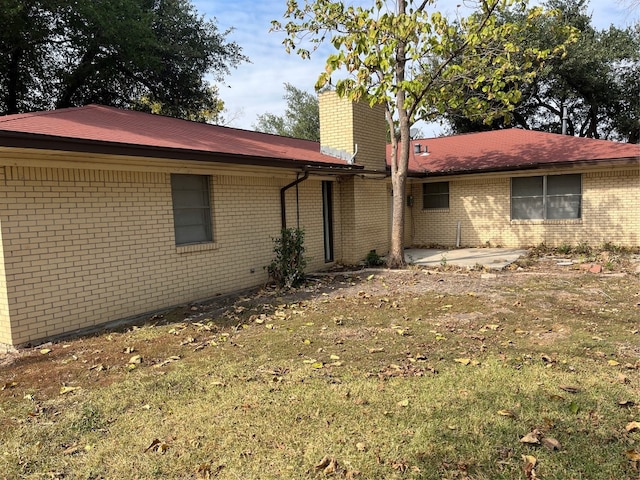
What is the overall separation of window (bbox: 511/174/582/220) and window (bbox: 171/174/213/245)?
402 inches

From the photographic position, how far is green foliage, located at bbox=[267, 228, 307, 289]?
9.24 meters

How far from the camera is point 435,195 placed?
16.1 metres

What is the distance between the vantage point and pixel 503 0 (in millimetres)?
9250

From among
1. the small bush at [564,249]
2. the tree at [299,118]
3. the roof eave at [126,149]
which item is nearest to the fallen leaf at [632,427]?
the roof eave at [126,149]

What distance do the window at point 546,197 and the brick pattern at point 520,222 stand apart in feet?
0.61

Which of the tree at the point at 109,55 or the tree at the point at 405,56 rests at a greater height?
the tree at the point at 109,55

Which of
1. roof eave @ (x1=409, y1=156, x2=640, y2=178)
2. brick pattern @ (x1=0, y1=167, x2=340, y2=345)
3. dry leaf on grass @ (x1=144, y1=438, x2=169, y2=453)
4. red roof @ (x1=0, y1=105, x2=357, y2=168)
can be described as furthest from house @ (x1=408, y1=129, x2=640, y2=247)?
dry leaf on grass @ (x1=144, y1=438, x2=169, y2=453)

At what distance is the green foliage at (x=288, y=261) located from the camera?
30.3 ft

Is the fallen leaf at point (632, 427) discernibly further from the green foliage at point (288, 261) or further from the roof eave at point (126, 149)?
the green foliage at point (288, 261)

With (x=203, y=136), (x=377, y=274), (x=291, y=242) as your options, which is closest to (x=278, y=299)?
(x=291, y=242)

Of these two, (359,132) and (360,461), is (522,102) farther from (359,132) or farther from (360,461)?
(360,461)

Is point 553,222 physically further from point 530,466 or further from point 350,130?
point 530,466

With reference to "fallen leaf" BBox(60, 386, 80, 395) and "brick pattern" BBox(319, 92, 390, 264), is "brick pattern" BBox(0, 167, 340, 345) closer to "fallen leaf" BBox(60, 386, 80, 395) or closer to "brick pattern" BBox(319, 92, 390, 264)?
"fallen leaf" BBox(60, 386, 80, 395)

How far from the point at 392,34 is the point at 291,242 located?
4.74 meters
